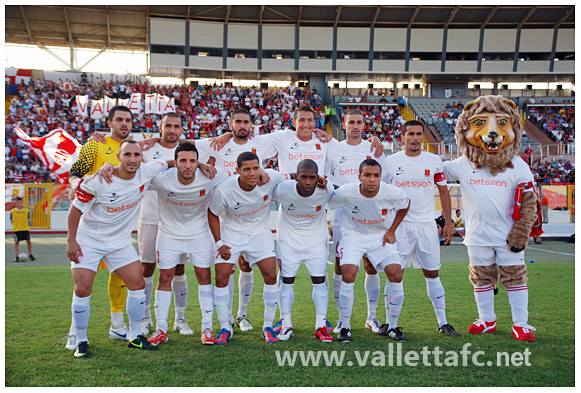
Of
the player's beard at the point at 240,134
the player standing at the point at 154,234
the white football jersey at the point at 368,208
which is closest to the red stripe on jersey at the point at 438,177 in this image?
the white football jersey at the point at 368,208

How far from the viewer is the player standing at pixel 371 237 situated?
5488 millimetres

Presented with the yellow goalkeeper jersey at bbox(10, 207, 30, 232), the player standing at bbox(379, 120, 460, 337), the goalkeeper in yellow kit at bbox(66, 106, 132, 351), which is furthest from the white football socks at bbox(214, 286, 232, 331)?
the yellow goalkeeper jersey at bbox(10, 207, 30, 232)

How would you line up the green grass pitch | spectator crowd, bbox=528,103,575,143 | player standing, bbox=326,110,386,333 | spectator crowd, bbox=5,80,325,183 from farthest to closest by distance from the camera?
spectator crowd, bbox=528,103,575,143 → spectator crowd, bbox=5,80,325,183 → player standing, bbox=326,110,386,333 → the green grass pitch

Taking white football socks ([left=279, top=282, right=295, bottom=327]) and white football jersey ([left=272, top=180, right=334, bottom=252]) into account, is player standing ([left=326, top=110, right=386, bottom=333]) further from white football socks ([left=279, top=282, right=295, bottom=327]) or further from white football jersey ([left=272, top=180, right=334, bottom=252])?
white football socks ([left=279, top=282, right=295, bottom=327])

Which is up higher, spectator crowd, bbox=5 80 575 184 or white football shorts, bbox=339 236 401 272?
spectator crowd, bbox=5 80 575 184

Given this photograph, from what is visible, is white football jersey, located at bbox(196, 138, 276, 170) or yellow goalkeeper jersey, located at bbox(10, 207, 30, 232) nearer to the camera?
white football jersey, located at bbox(196, 138, 276, 170)

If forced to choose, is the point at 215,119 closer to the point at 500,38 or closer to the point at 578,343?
the point at 500,38

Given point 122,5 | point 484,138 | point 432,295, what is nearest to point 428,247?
point 432,295

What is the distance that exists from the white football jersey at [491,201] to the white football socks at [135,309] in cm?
370

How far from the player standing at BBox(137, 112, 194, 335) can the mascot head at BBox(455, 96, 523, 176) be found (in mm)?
3441

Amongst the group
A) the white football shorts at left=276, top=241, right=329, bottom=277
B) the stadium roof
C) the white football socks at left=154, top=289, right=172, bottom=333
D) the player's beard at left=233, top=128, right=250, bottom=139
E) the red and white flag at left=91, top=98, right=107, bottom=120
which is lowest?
the white football socks at left=154, top=289, right=172, bottom=333

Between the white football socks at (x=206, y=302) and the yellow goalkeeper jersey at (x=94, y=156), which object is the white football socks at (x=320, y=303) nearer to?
the white football socks at (x=206, y=302)

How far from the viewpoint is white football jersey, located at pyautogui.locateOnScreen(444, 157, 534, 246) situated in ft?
19.0

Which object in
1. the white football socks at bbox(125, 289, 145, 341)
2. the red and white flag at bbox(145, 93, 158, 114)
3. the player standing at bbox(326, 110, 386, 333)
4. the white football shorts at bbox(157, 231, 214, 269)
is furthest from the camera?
the red and white flag at bbox(145, 93, 158, 114)
